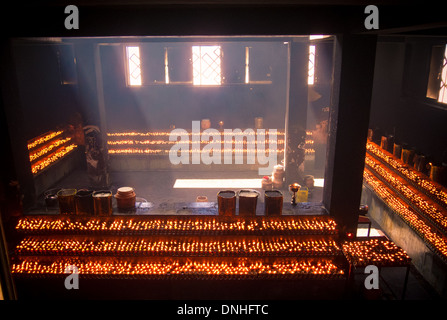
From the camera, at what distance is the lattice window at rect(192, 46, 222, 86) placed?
43.0 ft

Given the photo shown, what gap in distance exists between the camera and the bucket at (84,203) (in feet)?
17.8

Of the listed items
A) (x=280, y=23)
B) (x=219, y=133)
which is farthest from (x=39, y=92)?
(x=280, y=23)

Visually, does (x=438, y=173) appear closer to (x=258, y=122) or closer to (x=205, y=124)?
(x=258, y=122)

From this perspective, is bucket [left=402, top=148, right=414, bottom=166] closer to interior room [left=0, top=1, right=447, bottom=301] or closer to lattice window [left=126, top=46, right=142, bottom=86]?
interior room [left=0, top=1, right=447, bottom=301]

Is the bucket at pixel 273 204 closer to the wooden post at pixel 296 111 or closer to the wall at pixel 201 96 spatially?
the wooden post at pixel 296 111

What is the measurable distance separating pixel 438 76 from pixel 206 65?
8.30 m

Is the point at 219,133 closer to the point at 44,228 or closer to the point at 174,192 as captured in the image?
the point at 174,192

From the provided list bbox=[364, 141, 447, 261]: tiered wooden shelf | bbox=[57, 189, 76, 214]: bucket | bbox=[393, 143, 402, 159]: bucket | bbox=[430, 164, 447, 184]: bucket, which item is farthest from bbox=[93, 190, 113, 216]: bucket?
bbox=[393, 143, 402, 159]: bucket

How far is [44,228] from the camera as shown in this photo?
539cm

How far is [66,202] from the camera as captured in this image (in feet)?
17.7

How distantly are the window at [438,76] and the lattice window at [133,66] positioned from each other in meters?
9.92

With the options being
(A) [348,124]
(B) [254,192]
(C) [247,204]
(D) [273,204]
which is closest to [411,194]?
(A) [348,124]

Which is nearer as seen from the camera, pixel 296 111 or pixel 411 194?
pixel 411 194
